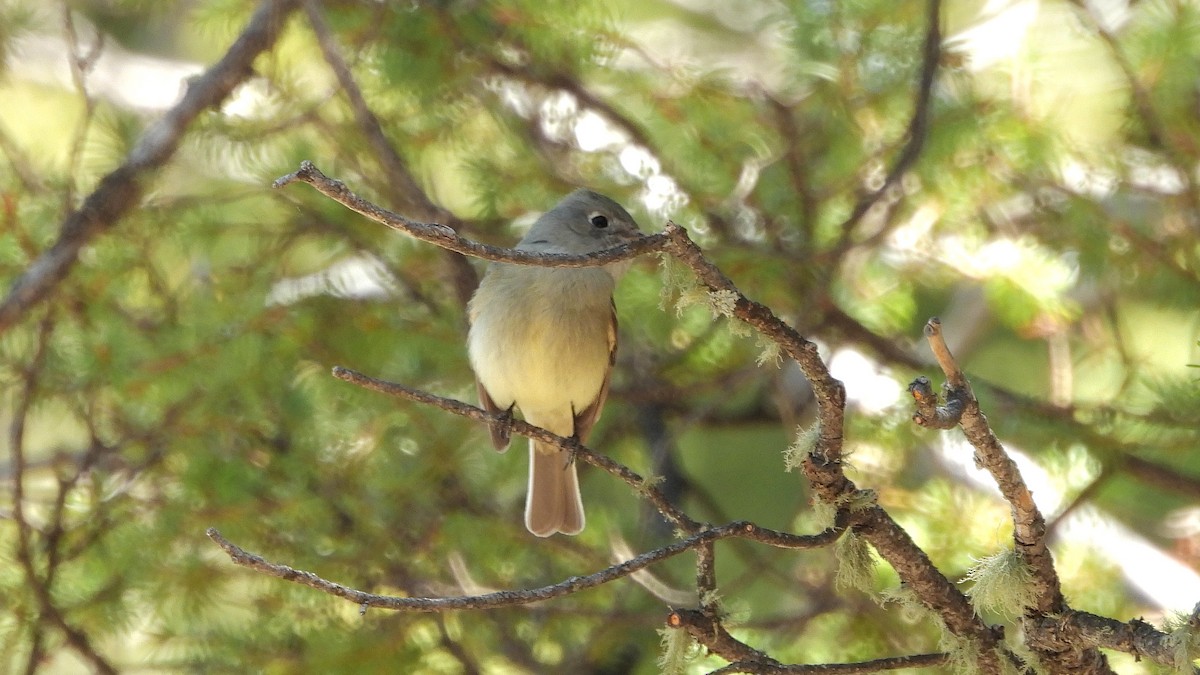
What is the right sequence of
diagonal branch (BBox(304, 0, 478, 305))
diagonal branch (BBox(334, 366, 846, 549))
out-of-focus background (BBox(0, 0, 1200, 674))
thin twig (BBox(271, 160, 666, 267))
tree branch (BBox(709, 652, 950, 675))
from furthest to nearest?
out-of-focus background (BBox(0, 0, 1200, 674))
diagonal branch (BBox(304, 0, 478, 305))
tree branch (BBox(709, 652, 950, 675))
diagonal branch (BBox(334, 366, 846, 549))
thin twig (BBox(271, 160, 666, 267))

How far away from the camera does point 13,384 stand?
4539 mm

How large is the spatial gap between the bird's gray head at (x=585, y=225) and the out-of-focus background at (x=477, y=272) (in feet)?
0.58

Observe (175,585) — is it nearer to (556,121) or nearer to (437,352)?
(437,352)

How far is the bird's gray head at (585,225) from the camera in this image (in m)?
4.60

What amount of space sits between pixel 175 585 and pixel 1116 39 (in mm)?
3637

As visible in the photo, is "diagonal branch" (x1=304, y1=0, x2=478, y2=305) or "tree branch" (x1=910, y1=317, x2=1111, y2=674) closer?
"tree branch" (x1=910, y1=317, x2=1111, y2=674)

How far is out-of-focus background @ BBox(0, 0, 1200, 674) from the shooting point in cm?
436

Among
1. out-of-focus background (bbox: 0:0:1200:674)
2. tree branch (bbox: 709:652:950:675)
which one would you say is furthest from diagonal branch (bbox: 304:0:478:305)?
tree branch (bbox: 709:652:950:675)

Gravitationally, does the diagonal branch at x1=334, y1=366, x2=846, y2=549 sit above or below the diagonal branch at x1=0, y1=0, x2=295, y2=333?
above

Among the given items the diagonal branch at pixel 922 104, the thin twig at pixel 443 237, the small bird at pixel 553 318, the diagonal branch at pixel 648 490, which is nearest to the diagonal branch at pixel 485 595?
the diagonal branch at pixel 648 490

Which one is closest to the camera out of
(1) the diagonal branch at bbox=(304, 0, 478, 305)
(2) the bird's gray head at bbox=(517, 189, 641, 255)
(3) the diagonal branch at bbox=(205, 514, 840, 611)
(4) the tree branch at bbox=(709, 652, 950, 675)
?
(3) the diagonal branch at bbox=(205, 514, 840, 611)

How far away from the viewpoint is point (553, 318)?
182 inches

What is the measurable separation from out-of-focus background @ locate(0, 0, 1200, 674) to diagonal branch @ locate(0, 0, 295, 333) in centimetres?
17

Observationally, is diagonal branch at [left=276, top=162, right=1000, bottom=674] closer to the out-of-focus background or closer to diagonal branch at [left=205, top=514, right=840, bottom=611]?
diagonal branch at [left=205, top=514, right=840, bottom=611]
